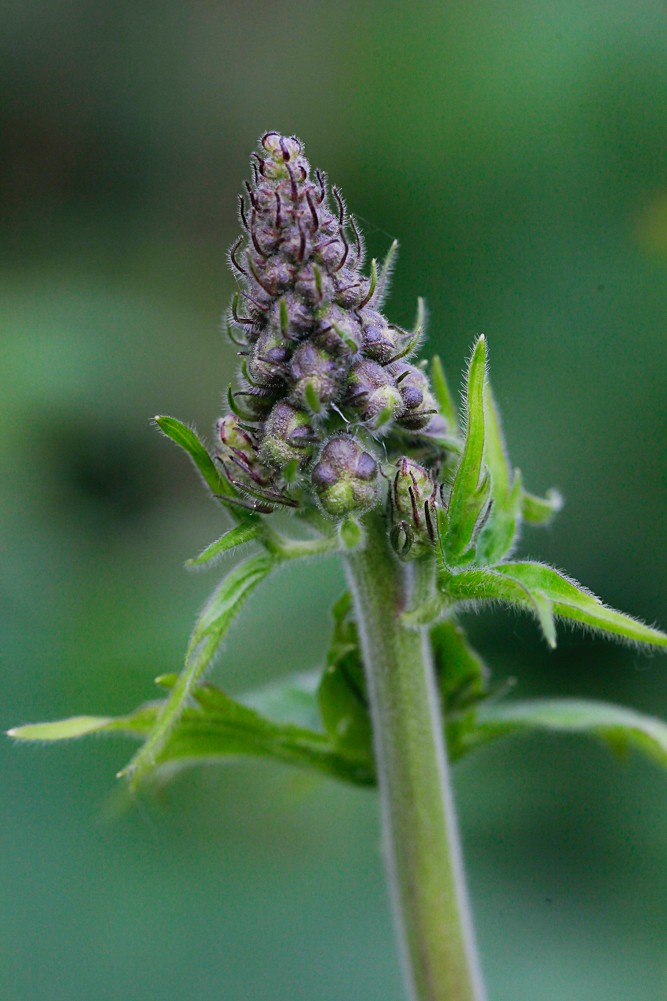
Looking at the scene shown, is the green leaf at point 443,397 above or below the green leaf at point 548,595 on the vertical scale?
above

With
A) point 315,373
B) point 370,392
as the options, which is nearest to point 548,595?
point 370,392

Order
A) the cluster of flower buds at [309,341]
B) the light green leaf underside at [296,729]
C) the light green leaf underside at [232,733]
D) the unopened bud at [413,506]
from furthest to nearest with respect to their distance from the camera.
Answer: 1. the light green leaf underside at [296,729]
2. the light green leaf underside at [232,733]
3. the unopened bud at [413,506]
4. the cluster of flower buds at [309,341]

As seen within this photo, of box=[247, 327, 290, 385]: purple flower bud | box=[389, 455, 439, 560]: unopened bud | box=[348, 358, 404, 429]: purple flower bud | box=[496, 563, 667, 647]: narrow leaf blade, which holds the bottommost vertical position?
box=[496, 563, 667, 647]: narrow leaf blade

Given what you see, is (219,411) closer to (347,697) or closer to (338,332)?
(347,697)

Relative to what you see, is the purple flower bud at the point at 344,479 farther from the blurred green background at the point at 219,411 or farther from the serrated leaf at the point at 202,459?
the blurred green background at the point at 219,411

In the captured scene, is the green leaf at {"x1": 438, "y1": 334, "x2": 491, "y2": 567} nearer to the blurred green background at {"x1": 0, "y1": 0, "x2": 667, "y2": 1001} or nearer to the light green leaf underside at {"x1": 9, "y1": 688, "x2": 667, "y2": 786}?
the light green leaf underside at {"x1": 9, "y1": 688, "x2": 667, "y2": 786}

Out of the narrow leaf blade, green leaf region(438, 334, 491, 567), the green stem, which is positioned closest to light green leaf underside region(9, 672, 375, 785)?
the green stem

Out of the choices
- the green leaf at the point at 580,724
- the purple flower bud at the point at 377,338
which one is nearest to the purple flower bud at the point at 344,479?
the purple flower bud at the point at 377,338
